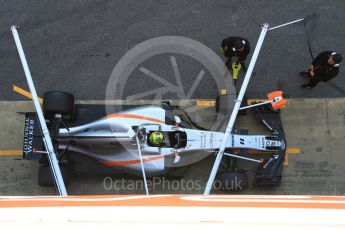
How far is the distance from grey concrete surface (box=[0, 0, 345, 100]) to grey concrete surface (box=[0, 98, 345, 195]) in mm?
456

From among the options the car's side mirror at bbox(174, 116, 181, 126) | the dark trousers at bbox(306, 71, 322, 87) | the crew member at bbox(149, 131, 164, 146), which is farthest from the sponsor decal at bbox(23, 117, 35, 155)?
the dark trousers at bbox(306, 71, 322, 87)

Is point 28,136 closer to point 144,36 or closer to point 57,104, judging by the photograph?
point 57,104

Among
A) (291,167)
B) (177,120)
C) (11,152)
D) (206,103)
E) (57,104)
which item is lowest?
(291,167)

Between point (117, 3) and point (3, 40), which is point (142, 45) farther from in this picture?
point (3, 40)

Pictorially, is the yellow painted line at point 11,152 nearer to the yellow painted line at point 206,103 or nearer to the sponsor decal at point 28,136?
the sponsor decal at point 28,136

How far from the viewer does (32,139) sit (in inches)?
298

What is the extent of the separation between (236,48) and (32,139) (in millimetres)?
4148

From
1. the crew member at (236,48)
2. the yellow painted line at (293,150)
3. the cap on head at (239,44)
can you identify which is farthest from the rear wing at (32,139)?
the yellow painted line at (293,150)

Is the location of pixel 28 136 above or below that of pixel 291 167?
above

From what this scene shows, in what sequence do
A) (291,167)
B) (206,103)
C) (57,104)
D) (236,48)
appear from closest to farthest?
(57,104) < (236,48) < (291,167) < (206,103)

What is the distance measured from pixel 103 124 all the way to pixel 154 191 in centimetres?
176

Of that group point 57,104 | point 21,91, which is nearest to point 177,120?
point 57,104

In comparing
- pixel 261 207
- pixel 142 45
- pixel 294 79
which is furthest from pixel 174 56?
pixel 261 207

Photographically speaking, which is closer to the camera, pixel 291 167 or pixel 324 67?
pixel 324 67
